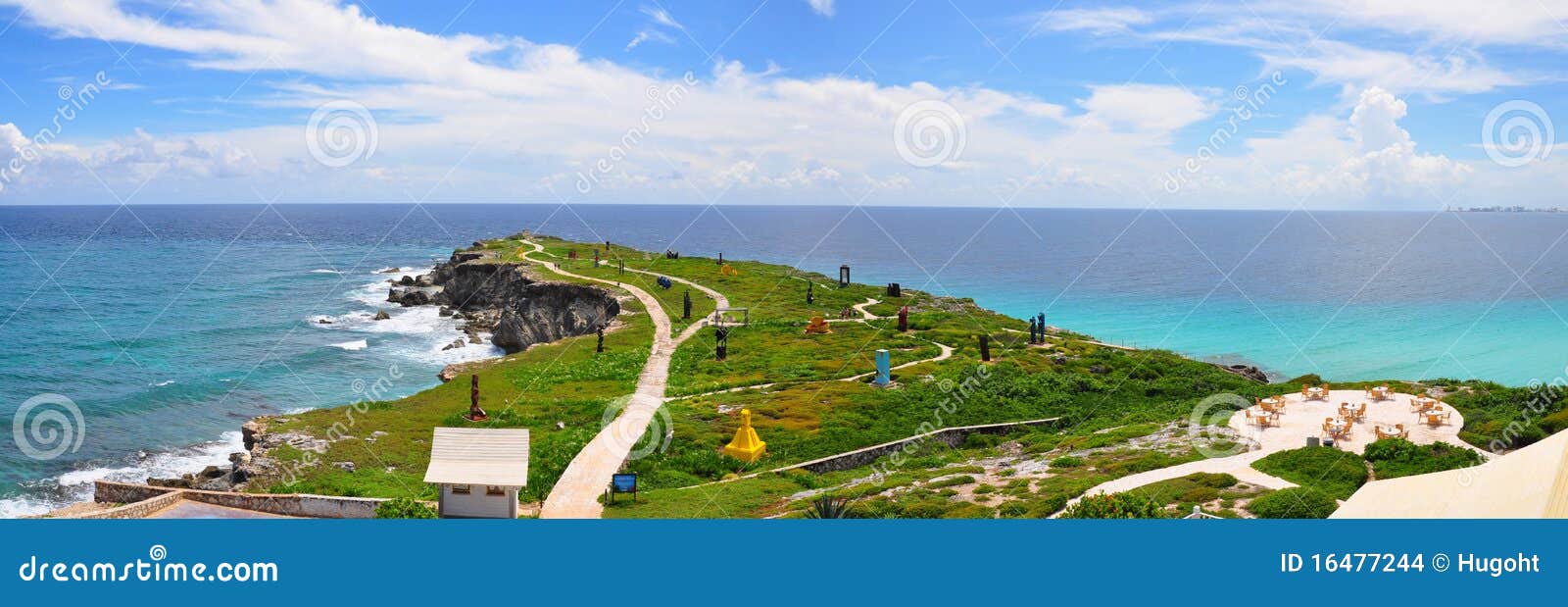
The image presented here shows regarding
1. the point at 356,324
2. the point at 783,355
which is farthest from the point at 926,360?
the point at 356,324

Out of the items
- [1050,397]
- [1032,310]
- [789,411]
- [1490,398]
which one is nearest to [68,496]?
[789,411]

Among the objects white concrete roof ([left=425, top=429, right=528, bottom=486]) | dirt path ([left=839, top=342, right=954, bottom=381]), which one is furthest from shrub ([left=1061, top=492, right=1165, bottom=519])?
dirt path ([left=839, top=342, right=954, bottom=381])

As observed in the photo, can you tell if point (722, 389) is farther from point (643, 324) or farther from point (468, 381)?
point (643, 324)

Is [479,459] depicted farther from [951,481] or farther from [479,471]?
[951,481]

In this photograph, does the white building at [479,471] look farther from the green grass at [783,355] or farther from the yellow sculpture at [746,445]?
the green grass at [783,355]

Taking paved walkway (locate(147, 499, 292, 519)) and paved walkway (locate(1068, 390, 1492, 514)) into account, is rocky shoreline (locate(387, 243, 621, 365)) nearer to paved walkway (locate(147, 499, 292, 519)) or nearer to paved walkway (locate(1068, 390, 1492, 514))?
paved walkway (locate(147, 499, 292, 519))

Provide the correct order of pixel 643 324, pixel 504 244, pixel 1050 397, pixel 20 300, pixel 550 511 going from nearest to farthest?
pixel 550 511 < pixel 1050 397 < pixel 643 324 < pixel 20 300 < pixel 504 244

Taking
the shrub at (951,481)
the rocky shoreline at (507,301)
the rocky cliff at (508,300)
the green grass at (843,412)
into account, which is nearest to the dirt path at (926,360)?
the green grass at (843,412)
